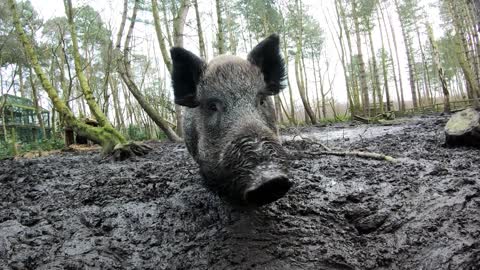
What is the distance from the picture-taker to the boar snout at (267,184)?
2.05m

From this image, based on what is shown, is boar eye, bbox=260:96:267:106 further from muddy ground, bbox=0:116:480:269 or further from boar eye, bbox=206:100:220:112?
muddy ground, bbox=0:116:480:269

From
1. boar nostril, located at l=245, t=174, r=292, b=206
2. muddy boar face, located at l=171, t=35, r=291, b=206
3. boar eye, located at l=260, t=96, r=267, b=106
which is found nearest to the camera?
boar nostril, located at l=245, t=174, r=292, b=206

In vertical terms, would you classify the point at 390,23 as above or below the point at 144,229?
above

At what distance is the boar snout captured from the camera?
205cm

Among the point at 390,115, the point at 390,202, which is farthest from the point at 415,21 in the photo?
the point at 390,202

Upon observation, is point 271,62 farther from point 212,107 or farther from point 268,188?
point 268,188

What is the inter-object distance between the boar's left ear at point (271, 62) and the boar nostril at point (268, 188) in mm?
1748

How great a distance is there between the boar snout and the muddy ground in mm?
484

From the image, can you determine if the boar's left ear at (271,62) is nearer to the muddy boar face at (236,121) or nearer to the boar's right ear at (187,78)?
the muddy boar face at (236,121)

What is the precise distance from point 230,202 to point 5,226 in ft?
6.54

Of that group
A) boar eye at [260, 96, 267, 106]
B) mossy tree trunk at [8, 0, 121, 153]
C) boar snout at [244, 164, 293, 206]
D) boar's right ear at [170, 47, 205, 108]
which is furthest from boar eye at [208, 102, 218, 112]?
mossy tree trunk at [8, 0, 121, 153]

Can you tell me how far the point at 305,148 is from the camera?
669 cm

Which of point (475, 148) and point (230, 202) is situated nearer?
point (230, 202)

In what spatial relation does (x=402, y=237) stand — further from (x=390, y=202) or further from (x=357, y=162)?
(x=357, y=162)
